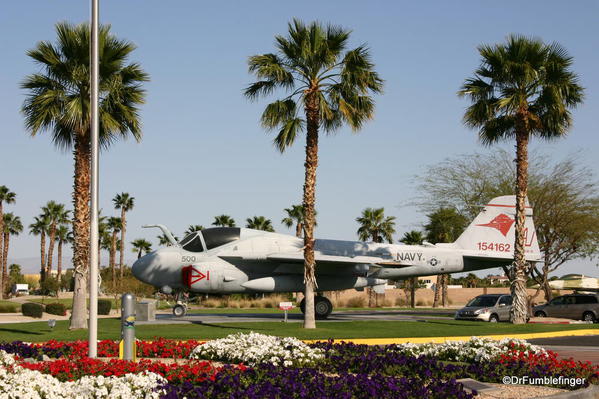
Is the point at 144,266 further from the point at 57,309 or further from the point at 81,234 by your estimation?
the point at 57,309

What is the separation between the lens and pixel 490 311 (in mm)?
33812

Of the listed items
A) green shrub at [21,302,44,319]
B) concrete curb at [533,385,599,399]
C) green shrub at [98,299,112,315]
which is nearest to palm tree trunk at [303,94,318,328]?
concrete curb at [533,385,599,399]

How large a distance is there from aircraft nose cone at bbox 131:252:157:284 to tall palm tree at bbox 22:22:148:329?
5338mm

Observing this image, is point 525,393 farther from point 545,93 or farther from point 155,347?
point 545,93

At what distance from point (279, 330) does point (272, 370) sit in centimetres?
1209

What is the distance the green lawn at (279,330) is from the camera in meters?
21.2

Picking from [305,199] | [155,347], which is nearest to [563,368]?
[155,347]

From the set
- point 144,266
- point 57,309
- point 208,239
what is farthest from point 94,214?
point 57,309

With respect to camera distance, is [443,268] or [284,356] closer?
[284,356]

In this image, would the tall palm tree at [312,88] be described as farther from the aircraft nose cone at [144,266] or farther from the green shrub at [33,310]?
the green shrub at [33,310]

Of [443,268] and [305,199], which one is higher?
[305,199]

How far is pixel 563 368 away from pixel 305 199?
13.7m

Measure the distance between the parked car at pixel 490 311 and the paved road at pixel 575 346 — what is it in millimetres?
8374

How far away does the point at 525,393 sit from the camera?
10484 millimetres
